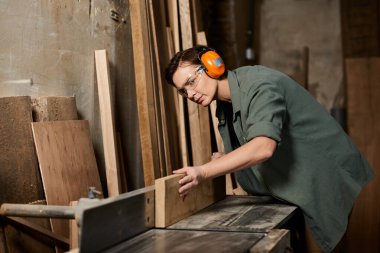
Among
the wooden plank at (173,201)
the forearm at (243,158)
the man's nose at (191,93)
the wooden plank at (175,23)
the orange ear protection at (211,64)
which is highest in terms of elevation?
the wooden plank at (175,23)

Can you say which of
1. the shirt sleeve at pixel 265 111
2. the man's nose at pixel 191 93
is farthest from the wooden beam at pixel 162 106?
the shirt sleeve at pixel 265 111

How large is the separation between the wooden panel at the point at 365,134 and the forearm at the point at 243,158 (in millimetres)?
2197

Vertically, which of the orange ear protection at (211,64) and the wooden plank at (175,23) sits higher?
the wooden plank at (175,23)

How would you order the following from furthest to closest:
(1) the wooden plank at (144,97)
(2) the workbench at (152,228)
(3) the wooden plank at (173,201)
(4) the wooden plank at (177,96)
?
(4) the wooden plank at (177,96)
(1) the wooden plank at (144,97)
(3) the wooden plank at (173,201)
(2) the workbench at (152,228)

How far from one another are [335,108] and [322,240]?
3.38 m

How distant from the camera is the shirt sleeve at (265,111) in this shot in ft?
6.96

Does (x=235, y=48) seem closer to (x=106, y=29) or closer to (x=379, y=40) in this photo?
(x=379, y=40)

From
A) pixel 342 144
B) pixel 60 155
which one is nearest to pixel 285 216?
pixel 342 144

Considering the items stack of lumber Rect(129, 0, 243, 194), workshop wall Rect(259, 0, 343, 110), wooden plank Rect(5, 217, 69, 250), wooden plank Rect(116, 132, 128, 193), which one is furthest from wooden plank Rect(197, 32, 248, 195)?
workshop wall Rect(259, 0, 343, 110)

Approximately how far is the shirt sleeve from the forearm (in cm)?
4

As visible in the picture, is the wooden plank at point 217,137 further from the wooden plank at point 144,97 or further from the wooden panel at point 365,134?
the wooden panel at point 365,134

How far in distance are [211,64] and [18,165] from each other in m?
1.08

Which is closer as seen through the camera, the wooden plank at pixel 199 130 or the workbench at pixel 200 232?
the workbench at pixel 200 232

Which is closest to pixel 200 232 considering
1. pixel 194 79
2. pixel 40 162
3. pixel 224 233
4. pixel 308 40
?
pixel 224 233
